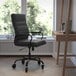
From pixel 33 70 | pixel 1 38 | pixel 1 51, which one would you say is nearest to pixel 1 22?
pixel 1 38

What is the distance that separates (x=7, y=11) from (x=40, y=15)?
856 millimetres

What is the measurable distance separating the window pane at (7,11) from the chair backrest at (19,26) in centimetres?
72

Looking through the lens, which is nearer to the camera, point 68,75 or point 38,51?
point 68,75

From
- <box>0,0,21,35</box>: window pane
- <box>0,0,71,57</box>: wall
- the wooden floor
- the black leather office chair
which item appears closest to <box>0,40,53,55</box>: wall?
<box>0,0,71,57</box>: wall

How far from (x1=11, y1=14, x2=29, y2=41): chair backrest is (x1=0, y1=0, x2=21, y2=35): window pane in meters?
0.72

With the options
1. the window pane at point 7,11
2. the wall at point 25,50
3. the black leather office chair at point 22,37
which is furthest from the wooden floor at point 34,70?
the window pane at point 7,11

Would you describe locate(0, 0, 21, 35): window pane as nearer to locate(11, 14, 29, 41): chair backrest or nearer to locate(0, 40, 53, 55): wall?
locate(0, 40, 53, 55): wall

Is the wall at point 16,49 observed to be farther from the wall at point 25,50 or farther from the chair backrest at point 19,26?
the chair backrest at point 19,26

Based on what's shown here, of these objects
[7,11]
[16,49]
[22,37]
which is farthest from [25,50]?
[7,11]

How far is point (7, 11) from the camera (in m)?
5.32

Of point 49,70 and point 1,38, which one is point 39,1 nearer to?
point 1,38

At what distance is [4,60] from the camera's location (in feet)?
16.3

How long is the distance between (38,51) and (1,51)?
3.10 feet

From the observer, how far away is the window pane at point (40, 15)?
5355 mm
